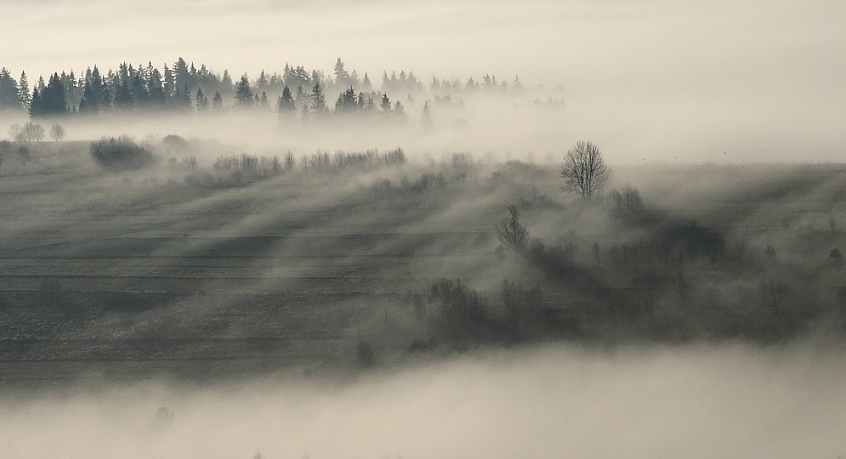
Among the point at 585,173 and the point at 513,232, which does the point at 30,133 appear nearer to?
the point at 513,232

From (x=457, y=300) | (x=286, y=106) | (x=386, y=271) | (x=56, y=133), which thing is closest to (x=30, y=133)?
(x=56, y=133)

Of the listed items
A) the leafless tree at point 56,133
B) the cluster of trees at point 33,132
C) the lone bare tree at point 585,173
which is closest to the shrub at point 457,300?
the lone bare tree at point 585,173

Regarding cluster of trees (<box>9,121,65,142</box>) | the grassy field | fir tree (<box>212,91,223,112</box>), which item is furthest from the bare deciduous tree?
fir tree (<box>212,91,223,112</box>)

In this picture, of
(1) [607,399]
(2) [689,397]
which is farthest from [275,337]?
(2) [689,397]

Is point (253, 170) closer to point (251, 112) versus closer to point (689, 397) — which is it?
point (251, 112)

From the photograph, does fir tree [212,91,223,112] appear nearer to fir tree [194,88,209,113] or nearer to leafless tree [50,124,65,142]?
fir tree [194,88,209,113]
